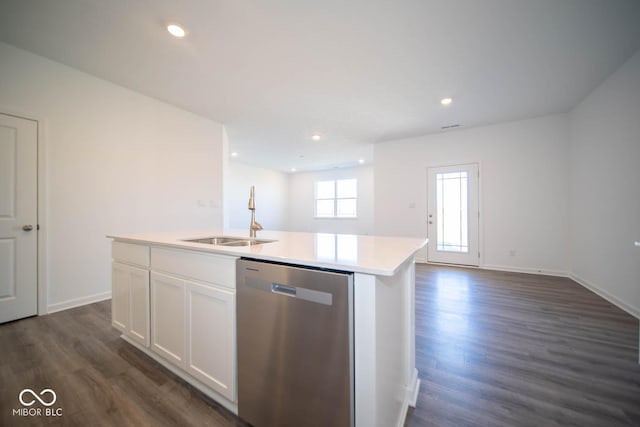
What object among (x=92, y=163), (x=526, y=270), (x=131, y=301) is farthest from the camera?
(x=526, y=270)

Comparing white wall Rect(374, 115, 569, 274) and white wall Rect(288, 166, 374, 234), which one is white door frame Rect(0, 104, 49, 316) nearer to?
white wall Rect(374, 115, 569, 274)

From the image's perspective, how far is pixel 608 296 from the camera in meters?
2.94

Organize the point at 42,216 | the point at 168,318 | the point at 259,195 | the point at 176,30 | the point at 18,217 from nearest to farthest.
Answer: the point at 168,318
the point at 176,30
the point at 18,217
the point at 42,216
the point at 259,195

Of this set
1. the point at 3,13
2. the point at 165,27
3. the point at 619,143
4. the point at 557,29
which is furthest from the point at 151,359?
the point at 619,143

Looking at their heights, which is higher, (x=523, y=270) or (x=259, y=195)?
(x=259, y=195)

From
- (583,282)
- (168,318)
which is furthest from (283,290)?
(583,282)

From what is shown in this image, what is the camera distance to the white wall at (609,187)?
8.33 feet

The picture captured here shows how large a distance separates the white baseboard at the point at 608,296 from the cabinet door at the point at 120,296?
4698 millimetres

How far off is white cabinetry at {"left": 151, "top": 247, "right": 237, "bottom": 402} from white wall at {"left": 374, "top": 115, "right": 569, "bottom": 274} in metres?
4.70

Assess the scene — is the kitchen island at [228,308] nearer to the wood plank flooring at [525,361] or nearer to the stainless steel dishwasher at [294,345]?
the stainless steel dishwasher at [294,345]

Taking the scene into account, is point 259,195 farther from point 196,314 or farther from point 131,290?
point 196,314

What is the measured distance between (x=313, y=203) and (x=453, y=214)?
5357 millimetres

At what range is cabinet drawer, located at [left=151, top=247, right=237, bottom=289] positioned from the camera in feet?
4.26

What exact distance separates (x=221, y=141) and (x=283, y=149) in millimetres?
2090
